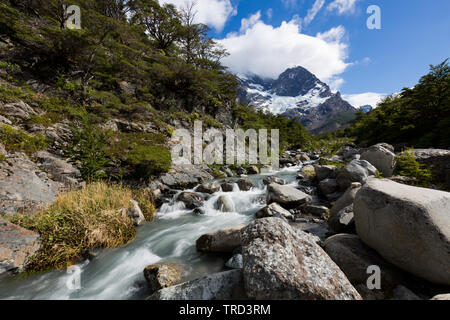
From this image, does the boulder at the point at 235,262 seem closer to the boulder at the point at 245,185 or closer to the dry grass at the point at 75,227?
the dry grass at the point at 75,227

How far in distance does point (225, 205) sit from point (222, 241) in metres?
3.34

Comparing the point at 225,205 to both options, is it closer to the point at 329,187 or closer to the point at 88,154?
the point at 329,187

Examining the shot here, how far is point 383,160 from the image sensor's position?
7.67 metres

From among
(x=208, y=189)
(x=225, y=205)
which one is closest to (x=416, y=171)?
(x=225, y=205)

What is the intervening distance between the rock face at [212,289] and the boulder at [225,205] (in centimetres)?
510

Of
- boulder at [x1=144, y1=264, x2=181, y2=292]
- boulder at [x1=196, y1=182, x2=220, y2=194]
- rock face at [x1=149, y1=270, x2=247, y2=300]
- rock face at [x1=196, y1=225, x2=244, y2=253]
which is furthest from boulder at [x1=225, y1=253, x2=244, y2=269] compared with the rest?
boulder at [x1=196, y1=182, x2=220, y2=194]

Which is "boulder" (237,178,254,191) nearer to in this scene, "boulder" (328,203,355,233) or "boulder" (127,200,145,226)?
"boulder" (328,203,355,233)

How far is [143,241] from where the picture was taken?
514 centimetres

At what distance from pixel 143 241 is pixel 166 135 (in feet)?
34.7

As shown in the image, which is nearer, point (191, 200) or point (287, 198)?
point (287, 198)

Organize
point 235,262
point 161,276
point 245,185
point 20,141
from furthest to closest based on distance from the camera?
point 245,185
point 20,141
point 235,262
point 161,276

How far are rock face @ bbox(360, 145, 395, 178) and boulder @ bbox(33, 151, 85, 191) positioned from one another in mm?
13166
